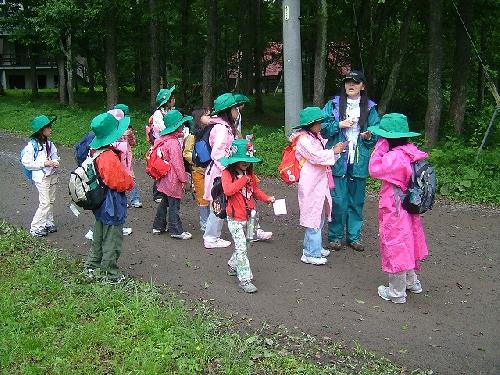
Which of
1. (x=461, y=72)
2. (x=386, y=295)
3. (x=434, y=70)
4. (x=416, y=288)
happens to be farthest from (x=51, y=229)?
(x=461, y=72)

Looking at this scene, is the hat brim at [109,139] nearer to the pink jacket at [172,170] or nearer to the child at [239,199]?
the child at [239,199]

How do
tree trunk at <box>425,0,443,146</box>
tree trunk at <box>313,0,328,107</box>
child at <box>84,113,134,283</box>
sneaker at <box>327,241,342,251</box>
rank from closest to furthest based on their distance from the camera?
child at <box>84,113,134,283</box>
sneaker at <box>327,241,342,251</box>
tree trunk at <box>425,0,443,146</box>
tree trunk at <box>313,0,328,107</box>

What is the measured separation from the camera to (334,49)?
931 inches

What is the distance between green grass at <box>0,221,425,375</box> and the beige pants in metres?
2.12

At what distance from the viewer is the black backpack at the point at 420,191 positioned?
521 centimetres

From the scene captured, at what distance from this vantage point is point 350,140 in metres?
6.76

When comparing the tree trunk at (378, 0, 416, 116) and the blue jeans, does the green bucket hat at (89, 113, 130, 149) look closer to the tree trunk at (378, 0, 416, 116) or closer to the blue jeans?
the blue jeans

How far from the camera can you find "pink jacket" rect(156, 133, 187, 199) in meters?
7.25

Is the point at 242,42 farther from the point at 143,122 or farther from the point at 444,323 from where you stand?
the point at 444,323

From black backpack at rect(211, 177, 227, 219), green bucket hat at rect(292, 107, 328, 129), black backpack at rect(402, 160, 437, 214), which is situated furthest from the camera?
green bucket hat at rect(292, 107, 328, 129)

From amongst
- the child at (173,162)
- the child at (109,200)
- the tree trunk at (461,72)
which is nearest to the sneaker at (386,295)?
the child at (109,200)

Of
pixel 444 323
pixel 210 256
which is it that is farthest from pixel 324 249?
pixel 444 323

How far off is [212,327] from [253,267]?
1765 mm

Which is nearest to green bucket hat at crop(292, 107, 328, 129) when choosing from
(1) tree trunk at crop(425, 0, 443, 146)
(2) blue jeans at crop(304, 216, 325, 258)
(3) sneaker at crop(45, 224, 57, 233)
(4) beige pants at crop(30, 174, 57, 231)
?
(2) blue jeans at crop(304, 216, 325, 258)
